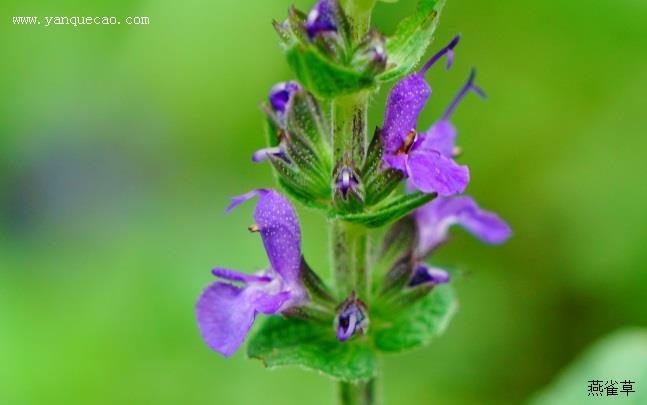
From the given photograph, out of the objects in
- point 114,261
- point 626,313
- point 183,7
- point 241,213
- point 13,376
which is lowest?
point 13,376

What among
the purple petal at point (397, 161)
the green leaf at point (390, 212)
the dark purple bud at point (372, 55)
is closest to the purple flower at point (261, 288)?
the green leaf at point (390, 212)

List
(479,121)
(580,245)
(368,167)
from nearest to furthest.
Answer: (368,167) → (580,245) → (479,121)

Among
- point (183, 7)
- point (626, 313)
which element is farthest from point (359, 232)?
point (183, 7)

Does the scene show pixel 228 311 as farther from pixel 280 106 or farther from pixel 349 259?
pixel 280 106

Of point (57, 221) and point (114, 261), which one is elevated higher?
point (57, 221)

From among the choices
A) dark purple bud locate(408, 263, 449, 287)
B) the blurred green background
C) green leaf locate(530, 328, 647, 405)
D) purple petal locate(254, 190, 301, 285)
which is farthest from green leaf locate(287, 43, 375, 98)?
the blurred green background

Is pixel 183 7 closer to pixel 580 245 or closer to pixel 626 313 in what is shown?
pixel 580 245

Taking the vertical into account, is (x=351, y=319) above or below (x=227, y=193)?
below

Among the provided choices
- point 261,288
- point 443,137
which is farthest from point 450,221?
point 261,288
